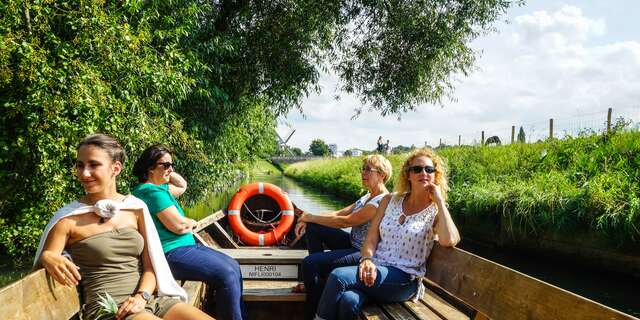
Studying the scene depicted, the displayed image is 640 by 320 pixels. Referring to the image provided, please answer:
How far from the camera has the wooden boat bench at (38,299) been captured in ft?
5.82

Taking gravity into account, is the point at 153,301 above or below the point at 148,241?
below

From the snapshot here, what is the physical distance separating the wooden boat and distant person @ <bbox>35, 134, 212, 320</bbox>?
94 millimetres

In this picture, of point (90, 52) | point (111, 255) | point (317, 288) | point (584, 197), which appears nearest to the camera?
point (111, 255)

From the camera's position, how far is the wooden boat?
1.82 meters

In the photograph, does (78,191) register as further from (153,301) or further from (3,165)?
(153,301)

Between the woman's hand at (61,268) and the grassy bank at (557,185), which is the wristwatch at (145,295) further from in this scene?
the grassy bank at (557,185)

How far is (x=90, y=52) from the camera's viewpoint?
541cm

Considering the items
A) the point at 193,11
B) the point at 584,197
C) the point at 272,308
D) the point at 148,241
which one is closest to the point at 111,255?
the point at 148,241

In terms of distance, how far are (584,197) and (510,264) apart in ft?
5.30

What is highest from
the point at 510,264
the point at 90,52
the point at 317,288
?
the point at 90,52

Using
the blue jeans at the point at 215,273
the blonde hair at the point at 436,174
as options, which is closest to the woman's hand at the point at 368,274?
the blonde hair at the point at 436,174

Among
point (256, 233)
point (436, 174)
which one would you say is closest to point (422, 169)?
point (436, 174)

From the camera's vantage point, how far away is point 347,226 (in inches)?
142

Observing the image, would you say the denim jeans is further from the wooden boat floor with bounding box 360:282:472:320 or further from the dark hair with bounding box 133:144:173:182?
the dark hair with bounding box 133:144:173:182
